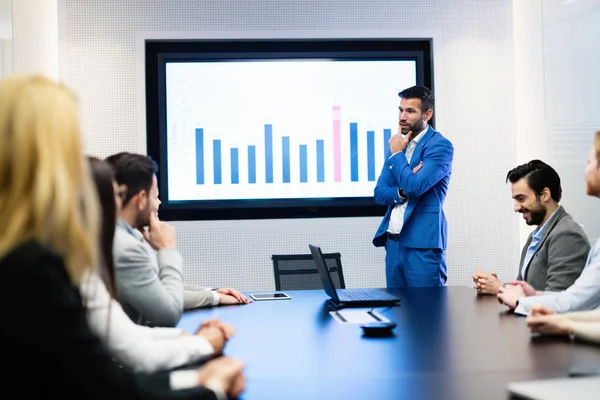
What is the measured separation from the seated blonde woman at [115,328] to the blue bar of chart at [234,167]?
136 inches

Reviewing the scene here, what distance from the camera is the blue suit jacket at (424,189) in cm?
404

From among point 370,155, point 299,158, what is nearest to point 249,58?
point 299,158

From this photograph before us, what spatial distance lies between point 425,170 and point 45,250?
3231 mm

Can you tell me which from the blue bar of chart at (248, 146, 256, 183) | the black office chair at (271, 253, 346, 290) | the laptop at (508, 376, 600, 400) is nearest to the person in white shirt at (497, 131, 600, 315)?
the laptop at (508, 376, 600, 400)

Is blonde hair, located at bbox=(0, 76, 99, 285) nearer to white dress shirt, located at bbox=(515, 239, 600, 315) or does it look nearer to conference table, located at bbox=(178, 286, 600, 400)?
conference table, located at bbox=(178, 286, 600, 400)

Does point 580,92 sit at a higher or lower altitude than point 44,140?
higher

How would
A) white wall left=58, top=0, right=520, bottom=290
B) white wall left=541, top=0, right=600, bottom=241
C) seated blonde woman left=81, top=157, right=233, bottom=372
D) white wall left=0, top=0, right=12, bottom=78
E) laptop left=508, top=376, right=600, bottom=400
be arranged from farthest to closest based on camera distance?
white wall left=58, top=0, right=520, bottom=290 < white wall left=541, top=0, right=600, bottom=241 < white wall left=0, top=0, right=12, bottom=78 < seated blonde woman left=81, top=157, right=233, bottom=372 < laptop left=508, top=376, right=600, bottom=400

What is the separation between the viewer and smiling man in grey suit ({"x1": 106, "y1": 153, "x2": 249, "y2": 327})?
220 centimetres

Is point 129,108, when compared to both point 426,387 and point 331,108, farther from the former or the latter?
point 426,387

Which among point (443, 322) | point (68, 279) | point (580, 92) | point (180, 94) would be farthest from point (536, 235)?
point (180, 94)

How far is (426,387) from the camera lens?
154cm

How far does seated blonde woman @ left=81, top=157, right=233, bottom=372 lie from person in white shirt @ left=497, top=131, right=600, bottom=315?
1256mm

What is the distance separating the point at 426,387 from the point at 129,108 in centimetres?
402

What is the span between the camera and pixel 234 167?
17.3ft
